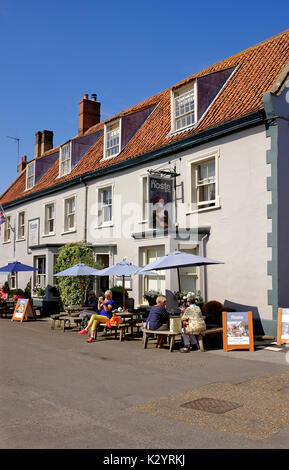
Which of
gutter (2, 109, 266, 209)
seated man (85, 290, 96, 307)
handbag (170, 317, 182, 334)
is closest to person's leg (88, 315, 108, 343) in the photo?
handbag (170, 317, 182, 334)

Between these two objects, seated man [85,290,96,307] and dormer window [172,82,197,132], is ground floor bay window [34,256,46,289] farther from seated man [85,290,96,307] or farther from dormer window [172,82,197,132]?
dormer window [172,82,197,132]

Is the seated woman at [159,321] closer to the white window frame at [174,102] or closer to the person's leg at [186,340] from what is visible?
the person's leg at [186,340]

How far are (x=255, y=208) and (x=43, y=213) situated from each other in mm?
15123

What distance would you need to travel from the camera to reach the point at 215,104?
1683 cm

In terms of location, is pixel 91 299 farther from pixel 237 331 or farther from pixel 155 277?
pixel 237 331

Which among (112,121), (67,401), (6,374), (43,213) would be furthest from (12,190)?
(67,401)

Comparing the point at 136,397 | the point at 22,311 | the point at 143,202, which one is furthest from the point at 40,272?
the point at 136,397

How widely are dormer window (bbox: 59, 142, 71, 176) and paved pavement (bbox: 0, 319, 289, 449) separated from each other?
1463 cm

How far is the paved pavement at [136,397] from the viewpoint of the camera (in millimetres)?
5262

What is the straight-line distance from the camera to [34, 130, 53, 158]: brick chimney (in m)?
33.5

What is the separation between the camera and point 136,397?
719cm

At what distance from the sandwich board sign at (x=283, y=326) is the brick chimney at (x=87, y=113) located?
20270 mm

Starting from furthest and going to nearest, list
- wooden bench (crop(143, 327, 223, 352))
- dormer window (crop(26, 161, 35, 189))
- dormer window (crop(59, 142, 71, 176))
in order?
dormer window (crop(26, 161, 35, 189)), dormer window (crop(59, 142, 71, 176)), wooden bench (crop(143, 327, 223, 352))

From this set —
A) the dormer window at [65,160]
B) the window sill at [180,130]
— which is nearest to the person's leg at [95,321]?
the window sill at [180,130]
